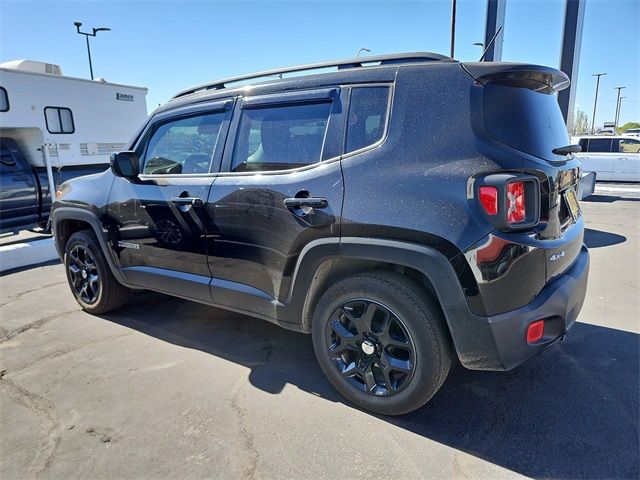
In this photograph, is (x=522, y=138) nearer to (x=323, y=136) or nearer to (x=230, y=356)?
(x=323, y=136)

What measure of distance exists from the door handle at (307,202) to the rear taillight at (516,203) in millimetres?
973

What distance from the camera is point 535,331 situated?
2174 mm

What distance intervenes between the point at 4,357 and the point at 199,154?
2.32m

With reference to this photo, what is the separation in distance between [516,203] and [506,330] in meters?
0.63

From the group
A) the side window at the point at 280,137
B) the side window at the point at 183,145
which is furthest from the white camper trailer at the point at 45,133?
the side window at the point at 280,137

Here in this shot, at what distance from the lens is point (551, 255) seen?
2.20m

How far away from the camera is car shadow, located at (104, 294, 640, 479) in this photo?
2.18 m

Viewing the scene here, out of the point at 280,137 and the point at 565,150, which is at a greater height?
the point at 280,137

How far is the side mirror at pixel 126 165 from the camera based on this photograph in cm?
347

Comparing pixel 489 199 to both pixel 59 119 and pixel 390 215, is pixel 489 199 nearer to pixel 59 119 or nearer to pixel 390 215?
pixel 390 215

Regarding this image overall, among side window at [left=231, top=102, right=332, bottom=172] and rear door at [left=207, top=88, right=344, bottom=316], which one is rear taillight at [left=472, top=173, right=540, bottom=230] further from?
side window at [left=231, top=102, right=332, bottom=172]

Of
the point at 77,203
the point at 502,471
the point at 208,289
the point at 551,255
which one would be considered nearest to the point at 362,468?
the point at 502,471

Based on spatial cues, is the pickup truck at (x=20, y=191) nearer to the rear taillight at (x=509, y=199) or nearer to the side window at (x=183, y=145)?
the side window at (x=183, y=145)

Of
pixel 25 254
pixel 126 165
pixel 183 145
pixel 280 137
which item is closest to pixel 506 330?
pixel 280 137
